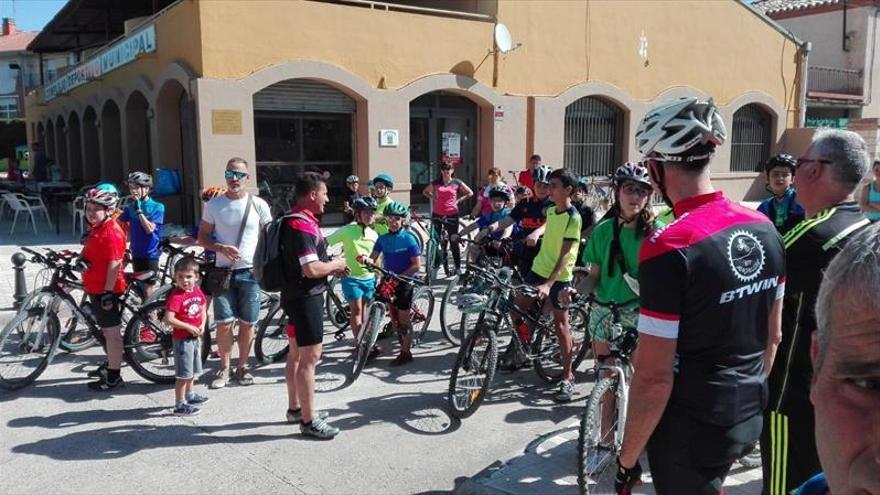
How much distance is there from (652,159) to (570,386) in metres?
3.37

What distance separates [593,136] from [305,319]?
1435cm

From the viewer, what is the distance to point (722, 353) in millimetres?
2277

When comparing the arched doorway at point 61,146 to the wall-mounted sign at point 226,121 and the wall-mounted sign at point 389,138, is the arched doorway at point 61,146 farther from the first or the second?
the wall-mounted sign at point 389,138

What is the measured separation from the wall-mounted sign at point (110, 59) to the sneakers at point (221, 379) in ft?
32.3

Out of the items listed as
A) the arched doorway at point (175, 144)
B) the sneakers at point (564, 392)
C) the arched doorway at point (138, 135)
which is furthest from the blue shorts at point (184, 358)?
the arched doorway at point (138, 135)

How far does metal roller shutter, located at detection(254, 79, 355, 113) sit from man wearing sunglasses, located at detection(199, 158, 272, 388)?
26.3 ft

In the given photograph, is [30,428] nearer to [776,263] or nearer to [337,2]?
[776,263]

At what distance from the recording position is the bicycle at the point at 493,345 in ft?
16.5

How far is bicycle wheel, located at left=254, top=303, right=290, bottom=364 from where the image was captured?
21.0ft

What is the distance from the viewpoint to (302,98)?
46.0 feet

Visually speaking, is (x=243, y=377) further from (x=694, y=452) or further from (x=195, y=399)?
(x=694, y=452)

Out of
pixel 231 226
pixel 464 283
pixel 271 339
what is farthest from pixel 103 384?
pixel 464 283

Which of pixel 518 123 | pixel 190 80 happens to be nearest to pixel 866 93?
pixel 518 123

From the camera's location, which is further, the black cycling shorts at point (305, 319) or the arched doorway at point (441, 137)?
the arched doorway at point (441, 137)
